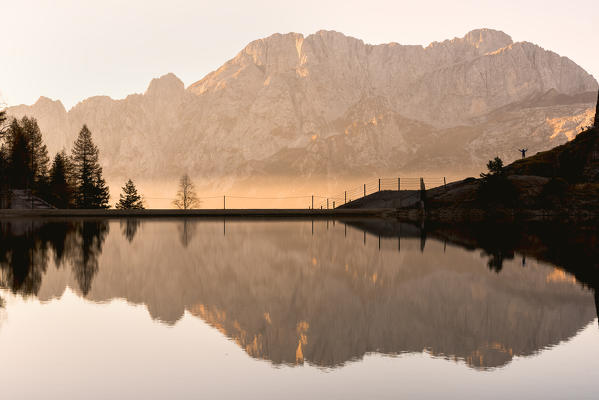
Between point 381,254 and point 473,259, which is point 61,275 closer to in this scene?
point 381,254

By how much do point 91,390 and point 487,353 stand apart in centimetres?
485

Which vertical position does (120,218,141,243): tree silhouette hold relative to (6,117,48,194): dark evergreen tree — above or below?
below

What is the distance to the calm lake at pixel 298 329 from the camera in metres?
6.16

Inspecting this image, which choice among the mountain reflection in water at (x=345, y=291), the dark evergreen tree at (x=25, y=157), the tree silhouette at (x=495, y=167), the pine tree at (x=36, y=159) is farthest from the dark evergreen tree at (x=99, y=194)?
the mountain reflection in water at (x=345, y=291)

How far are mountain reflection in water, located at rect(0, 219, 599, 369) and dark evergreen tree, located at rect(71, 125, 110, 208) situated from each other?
65.6m

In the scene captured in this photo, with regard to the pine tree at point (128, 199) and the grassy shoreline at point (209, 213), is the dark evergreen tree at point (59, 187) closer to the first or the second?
the pine tree at point (128, 199)

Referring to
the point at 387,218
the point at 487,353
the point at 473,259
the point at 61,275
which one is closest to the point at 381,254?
the point at 473,259

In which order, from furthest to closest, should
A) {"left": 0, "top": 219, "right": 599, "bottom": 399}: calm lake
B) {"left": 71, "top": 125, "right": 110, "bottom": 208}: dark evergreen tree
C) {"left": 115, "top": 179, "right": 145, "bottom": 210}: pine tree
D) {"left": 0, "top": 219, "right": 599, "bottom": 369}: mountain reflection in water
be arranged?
1. {"left": 115, "top": 179, "right": 145, "bottom": 210}: pine tree
2. {"left": 71, "top": 125, "right": 110, "bottom": 208}: dark evergreen tree
3. {"left": 0, "top": 219, "right": 599, "bottom": 369}: mountain reflection in water
4. {"left": 0, "top": 219, "right": 599, "bottom": 399}: calm lake

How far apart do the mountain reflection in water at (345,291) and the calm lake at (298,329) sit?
5 cm

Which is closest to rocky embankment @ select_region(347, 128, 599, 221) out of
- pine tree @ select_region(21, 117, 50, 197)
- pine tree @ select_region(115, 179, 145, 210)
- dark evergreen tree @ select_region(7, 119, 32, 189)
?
pine tree @ select_region(115, 179, 145, 210)

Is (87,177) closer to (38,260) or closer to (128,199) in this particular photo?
(128,199)

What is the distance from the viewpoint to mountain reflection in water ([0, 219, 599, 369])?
7.88m

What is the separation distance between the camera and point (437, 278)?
13.7 m

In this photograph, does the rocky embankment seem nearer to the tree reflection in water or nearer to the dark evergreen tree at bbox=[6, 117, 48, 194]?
the tree reflection in water
